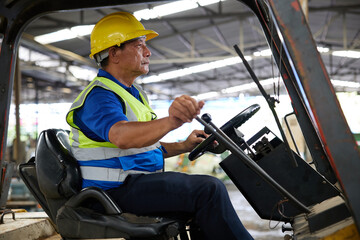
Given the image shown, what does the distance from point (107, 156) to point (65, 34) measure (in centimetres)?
992

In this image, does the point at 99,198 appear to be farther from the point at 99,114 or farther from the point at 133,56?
the point at 133,56

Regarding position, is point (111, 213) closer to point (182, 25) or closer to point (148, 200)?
point (148, 200)

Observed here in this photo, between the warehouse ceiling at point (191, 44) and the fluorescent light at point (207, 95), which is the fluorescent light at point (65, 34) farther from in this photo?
the fluorescent light at point (207, 95)

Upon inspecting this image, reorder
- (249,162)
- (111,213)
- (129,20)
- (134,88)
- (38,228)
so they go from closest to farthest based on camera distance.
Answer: (249,162), (111,213), (129,20), (134,88), (38,228)

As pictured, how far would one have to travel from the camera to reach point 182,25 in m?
12.9

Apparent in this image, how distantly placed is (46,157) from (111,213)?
441 mm

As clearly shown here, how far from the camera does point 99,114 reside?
1.86 meters

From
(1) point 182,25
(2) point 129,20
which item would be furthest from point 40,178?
(1) point 182,25

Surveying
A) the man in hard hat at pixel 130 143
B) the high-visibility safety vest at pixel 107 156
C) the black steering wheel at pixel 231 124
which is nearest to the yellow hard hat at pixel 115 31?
the man in hard hat at pixel 130 143

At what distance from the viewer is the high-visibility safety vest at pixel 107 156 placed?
197 centimetres

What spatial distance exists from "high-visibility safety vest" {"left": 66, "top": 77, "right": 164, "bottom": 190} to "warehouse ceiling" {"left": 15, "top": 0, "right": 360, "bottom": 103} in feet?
23.8

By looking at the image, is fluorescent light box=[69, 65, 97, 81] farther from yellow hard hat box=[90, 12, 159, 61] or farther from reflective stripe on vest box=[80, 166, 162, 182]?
reflective stripe on vest box=[80, 166, 162, 182]

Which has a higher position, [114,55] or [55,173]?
[114,55]

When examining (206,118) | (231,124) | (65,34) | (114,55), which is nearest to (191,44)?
(65,34)
